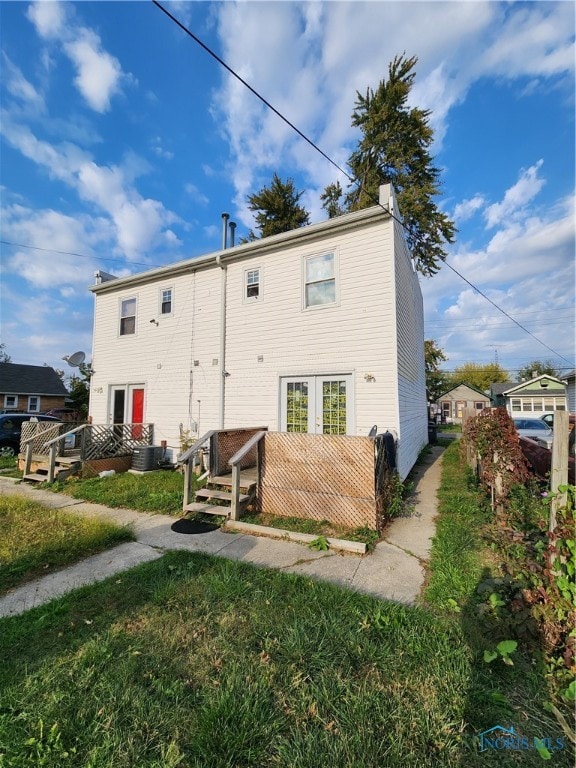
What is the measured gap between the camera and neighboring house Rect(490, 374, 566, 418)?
30.1m

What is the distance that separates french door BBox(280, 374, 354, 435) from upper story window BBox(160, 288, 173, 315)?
491 cm

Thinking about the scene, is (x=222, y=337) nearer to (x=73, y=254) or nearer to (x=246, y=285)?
(x=246, y=285)

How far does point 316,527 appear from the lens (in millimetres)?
5055

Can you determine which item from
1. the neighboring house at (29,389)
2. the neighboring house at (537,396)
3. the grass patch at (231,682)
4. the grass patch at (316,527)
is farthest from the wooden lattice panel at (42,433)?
the neighboring house at (537,396)

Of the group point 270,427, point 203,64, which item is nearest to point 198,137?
point 203,64

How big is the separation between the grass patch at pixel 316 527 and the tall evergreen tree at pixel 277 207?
1771 cm

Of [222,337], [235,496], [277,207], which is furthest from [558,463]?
[277,207]

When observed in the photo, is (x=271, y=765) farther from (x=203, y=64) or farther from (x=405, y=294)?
(x=405, y=294)

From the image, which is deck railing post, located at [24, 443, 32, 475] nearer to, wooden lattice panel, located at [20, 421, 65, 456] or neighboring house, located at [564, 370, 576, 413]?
wooden lattice panel, located at [20, 421, 65, 456]

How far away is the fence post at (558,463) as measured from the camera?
2322 millimetres

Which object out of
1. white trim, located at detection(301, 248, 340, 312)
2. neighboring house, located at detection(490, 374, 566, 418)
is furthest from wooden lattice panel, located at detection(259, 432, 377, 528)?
neighboring house, located at detection(490, 374, 566, 418)

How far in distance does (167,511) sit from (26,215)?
12.7 metres

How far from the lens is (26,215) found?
11.9m

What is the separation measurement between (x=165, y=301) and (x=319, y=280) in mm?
5400
